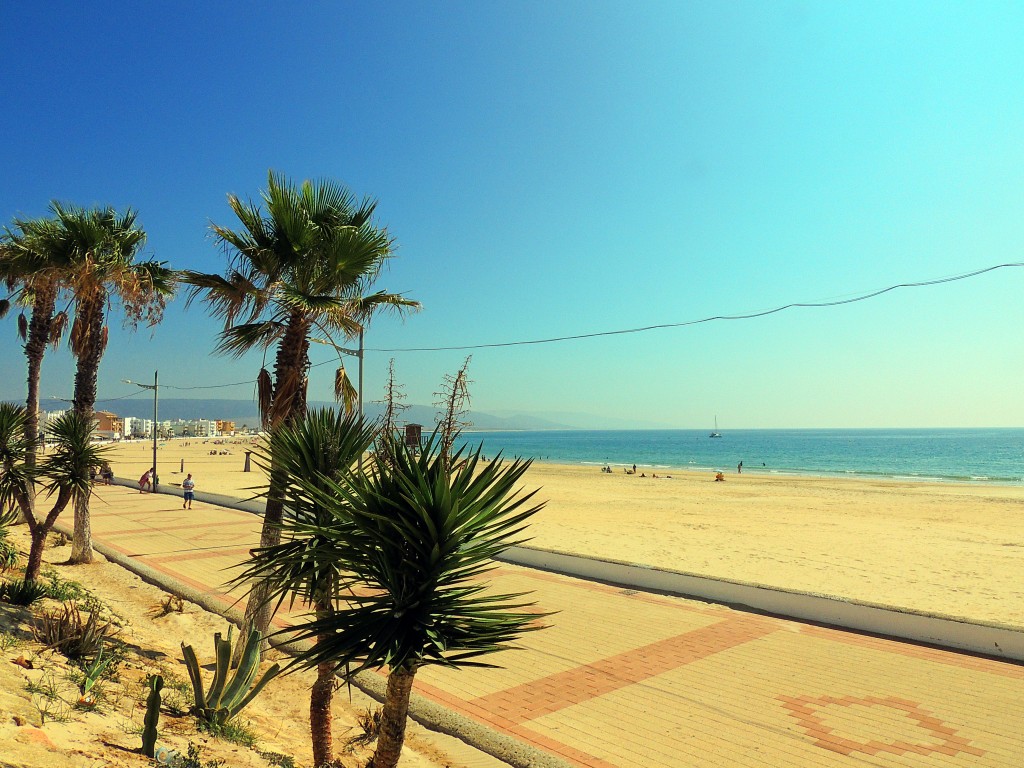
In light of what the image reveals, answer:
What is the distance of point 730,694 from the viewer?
280 inches

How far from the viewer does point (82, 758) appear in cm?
399

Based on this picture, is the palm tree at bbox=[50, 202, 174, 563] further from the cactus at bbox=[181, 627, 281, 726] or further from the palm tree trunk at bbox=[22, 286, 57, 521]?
the cactus at bbox=[181, 627, 281, 726]

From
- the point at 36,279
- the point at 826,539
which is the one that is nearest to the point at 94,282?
the point at 36,279

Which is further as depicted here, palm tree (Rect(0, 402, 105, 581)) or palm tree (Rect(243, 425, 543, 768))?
palm tree (Rect(0, 402, 105, 581))

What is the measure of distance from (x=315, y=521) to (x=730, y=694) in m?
5.11

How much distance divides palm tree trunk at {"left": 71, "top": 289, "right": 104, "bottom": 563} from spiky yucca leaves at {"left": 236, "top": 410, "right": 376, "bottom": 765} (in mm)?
9146

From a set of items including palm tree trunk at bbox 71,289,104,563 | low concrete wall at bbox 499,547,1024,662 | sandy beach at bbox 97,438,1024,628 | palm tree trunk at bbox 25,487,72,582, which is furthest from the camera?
sandy beach at bbox 97,438,1024,628

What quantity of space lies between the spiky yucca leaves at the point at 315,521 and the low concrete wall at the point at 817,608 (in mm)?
6156

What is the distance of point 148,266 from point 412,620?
39.9 ft

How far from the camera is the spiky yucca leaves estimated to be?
15.3 ft

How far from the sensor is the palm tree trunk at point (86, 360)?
12.5 meters

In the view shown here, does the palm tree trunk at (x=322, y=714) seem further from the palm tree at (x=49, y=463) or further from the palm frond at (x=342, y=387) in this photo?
the palm tree at (x=49, y=463)

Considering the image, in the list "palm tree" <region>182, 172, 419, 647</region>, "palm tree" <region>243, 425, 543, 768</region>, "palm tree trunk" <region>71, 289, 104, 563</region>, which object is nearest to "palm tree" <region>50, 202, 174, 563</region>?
"palm tree trunk" <region>71, 289, 104, 563</region>

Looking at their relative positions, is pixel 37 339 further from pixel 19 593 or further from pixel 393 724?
pixel 393 724
